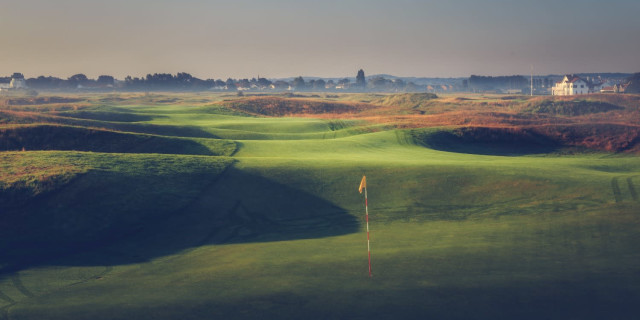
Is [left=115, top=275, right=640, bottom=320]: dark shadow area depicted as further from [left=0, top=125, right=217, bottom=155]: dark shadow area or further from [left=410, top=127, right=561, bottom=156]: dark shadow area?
[left=410, top=127, right=561, bottom=156]: dark shadow area

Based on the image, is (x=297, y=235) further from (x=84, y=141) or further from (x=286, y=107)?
(x=286, y=107)

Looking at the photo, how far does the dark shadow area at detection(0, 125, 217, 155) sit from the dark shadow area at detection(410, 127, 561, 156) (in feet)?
83.7

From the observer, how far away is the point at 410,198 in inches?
1157

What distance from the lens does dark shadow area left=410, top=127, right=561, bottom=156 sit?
184 feet

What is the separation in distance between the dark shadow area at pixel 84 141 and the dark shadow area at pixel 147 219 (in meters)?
13.3

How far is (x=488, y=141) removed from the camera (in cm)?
5847

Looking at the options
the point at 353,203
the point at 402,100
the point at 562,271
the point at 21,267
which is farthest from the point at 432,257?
the point at 402,100

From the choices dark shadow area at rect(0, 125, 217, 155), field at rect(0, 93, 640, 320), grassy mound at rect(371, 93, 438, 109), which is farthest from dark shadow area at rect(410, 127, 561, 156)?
grassy mound at rect(371, 93, 438, 109)

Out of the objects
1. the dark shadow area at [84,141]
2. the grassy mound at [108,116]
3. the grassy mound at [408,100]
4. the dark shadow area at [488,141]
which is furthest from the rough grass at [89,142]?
the grassy mound at [408,100]

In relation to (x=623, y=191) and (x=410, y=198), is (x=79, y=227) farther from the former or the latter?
(x=623, y=191)

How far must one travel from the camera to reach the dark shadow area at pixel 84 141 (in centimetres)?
4084

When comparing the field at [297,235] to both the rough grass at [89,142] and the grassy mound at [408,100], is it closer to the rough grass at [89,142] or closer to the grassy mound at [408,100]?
the rough grass at [89,142]

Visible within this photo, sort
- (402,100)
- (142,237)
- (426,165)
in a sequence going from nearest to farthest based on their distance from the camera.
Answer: (142,237)
(426,165)
(402,100)

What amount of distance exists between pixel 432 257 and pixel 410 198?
35.8 feet
